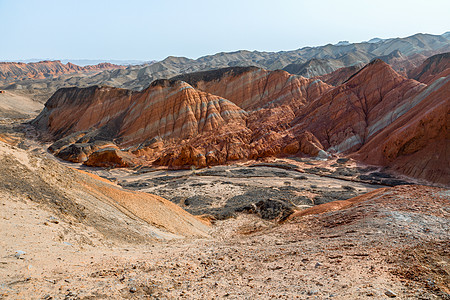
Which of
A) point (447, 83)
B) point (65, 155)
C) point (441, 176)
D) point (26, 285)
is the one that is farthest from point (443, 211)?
Answer: point (65, 155)

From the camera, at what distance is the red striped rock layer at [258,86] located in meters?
61.0

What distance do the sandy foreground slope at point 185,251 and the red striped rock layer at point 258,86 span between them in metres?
47.1

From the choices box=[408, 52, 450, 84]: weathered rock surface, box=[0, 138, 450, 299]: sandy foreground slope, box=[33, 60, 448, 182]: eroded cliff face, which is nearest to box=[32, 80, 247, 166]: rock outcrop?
box=[33, 60, 448, 182]: eroded cliff face

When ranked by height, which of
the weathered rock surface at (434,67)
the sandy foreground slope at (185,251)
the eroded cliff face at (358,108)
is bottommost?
the sandy foreground slope at (185,251)

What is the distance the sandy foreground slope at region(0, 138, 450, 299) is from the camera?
271 inches

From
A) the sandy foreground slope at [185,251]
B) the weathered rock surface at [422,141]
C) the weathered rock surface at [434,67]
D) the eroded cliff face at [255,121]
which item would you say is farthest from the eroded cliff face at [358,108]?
the sandy foreground slope at [185,251]

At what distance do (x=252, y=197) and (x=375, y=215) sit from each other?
15338 millimetres

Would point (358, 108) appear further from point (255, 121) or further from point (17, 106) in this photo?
point (17, 106)

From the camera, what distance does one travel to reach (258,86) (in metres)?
66.0

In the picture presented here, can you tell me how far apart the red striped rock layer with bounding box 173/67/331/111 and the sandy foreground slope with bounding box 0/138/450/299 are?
47141 mm

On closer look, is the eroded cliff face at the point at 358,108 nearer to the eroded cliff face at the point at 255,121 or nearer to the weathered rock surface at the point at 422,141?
the eroded cliff face at the point at 255,121

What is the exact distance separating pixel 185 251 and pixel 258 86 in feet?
193

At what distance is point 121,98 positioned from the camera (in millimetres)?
65625

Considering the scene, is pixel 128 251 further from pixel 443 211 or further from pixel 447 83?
pixel 447 83
